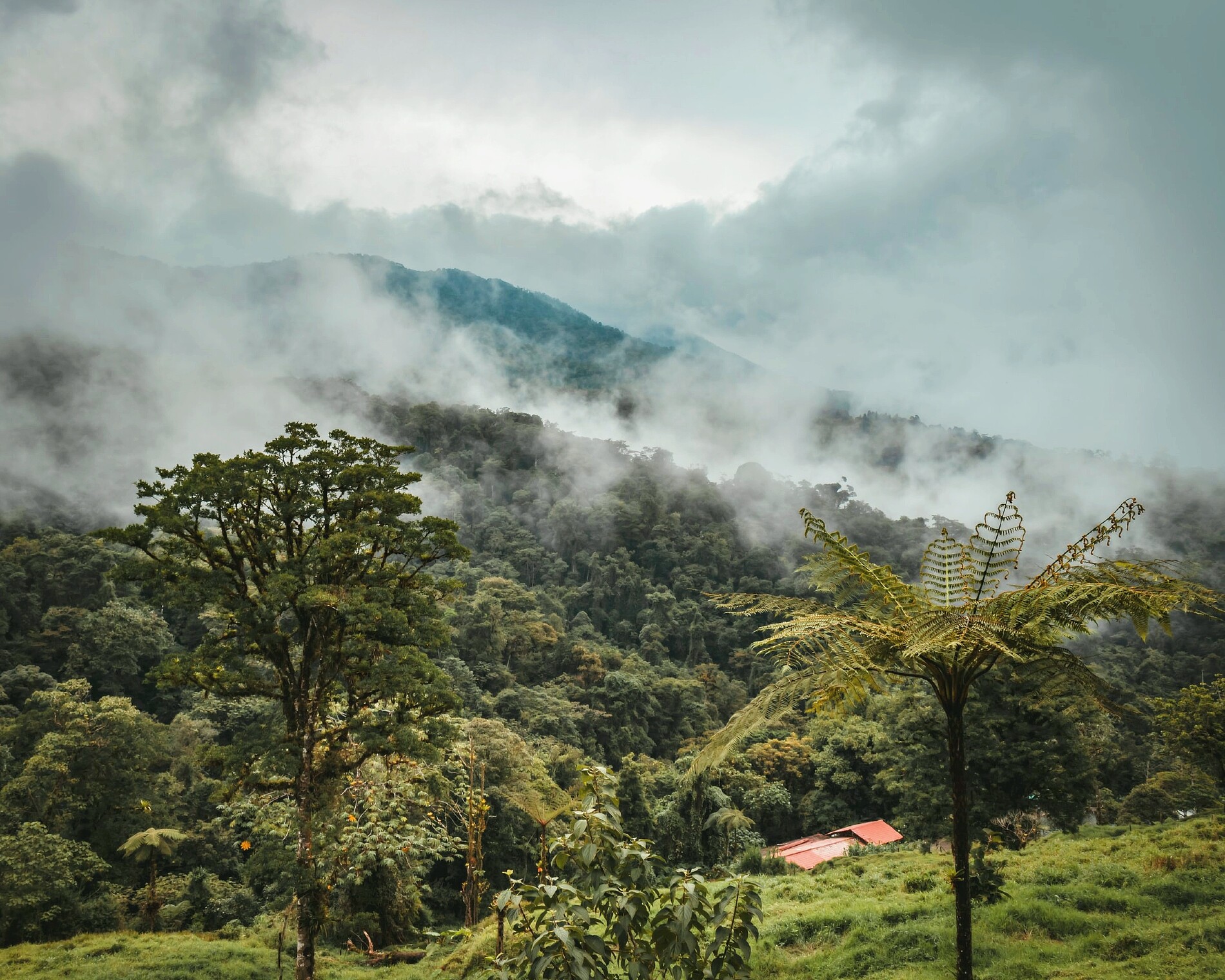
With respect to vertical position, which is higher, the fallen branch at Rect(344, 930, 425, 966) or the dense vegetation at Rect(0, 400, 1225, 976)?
the dense vegetation at Rect(0, 400, 1225, 976)

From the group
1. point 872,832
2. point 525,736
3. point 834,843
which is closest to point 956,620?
point 834,843

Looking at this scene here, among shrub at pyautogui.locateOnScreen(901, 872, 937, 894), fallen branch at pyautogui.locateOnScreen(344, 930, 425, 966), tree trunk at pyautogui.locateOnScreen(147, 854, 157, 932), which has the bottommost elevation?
tree trunk at pyautogui.locateOnScreen(147, 854, 157, 932)

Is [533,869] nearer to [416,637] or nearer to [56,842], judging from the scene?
[56,842]

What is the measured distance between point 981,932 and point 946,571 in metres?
4.37

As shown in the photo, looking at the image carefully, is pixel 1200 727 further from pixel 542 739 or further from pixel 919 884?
pixel 542 739

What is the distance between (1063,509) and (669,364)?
87.5 meters

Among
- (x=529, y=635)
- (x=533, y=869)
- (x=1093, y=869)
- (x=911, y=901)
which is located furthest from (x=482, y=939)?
(x=529, y=635)

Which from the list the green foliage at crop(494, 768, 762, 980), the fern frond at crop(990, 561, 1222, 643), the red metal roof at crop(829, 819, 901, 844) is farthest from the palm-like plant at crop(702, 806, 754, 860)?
the green foliage at crop(494, 768, 762, 980)

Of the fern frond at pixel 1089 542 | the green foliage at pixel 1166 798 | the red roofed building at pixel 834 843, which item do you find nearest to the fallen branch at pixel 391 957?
the red roofed building at pixel 834 843

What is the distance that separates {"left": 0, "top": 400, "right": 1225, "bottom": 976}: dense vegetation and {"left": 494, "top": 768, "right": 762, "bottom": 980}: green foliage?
1.03 feet

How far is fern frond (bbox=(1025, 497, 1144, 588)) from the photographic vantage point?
13.9ft

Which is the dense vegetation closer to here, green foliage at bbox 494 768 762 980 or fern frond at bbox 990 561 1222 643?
green foliage at bbox 494 768 762 980

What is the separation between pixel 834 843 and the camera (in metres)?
24.2

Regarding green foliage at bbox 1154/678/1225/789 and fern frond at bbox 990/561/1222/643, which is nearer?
fern frond at bbox 990/561/1222/643
